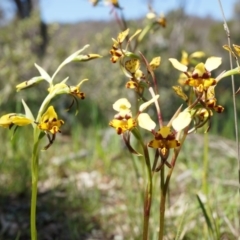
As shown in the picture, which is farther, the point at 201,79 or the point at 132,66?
the point at 132,66

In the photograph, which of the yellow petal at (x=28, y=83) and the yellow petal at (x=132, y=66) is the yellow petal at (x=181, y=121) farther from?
the yellow petal at (x=28, y=83)

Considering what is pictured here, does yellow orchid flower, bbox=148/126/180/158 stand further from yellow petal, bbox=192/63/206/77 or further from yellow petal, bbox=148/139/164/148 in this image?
yellow petal, bbox=192/63/206/77

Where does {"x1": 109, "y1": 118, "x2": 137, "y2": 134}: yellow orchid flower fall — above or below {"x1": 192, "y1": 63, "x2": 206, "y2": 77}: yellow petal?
below

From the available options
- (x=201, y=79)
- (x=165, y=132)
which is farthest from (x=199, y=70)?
(x=165, y=132)

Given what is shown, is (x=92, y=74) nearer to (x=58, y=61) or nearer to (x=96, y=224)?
(x=58, y=61)

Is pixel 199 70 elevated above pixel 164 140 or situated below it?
above

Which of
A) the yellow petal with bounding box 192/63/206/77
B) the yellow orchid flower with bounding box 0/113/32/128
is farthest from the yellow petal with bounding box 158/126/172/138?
the yellow orchid flower with bounding box 0/113/32/128

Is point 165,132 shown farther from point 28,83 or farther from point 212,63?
point 28,83

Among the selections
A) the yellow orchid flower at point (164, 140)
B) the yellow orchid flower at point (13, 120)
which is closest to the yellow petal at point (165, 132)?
the yellow orchid flower at point (164, 140)

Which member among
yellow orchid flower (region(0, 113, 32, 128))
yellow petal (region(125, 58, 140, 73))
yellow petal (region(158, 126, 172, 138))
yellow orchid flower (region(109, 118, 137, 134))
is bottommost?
yellow petal (region(158, 126, 172, 138))

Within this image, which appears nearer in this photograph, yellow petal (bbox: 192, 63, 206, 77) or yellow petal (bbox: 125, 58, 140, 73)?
yellow petal (bbox: 192, 63, 206, 77)

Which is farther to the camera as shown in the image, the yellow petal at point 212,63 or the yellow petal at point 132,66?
the yellow petal at point 132,66

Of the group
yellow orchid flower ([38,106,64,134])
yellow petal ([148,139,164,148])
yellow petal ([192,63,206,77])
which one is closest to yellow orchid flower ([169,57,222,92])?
yellow petal ([192,63,206,77])
